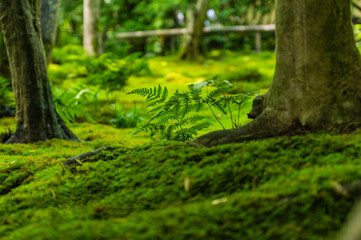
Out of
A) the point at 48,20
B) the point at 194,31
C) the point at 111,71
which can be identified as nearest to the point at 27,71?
the point at 48,20

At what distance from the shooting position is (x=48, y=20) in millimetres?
5387

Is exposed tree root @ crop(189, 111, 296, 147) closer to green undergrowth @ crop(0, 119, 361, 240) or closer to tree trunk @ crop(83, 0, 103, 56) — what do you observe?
green undergrowth @ crop(0, 119, 361, 240)

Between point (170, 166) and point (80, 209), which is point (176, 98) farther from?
point (80, 209)

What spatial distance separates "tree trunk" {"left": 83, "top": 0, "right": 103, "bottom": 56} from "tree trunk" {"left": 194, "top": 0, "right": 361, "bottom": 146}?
8631mm

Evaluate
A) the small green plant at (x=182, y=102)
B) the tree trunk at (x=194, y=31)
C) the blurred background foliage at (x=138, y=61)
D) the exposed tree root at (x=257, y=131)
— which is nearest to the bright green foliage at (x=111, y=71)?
the blurred background foliage at (x=138, y=61)

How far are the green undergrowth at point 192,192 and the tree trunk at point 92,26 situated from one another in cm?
827

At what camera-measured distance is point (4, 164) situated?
2.56m

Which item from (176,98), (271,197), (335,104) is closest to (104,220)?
(271,197)

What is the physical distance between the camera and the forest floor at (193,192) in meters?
1.19

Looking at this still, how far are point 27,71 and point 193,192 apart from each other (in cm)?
263

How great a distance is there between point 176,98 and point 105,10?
57.0 ft

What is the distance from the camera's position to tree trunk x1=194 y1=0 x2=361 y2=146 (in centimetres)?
202

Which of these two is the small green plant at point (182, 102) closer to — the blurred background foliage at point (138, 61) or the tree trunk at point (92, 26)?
the blurred background foliage at point (138, 61)

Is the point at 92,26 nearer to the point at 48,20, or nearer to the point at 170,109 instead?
the point at 48,20
